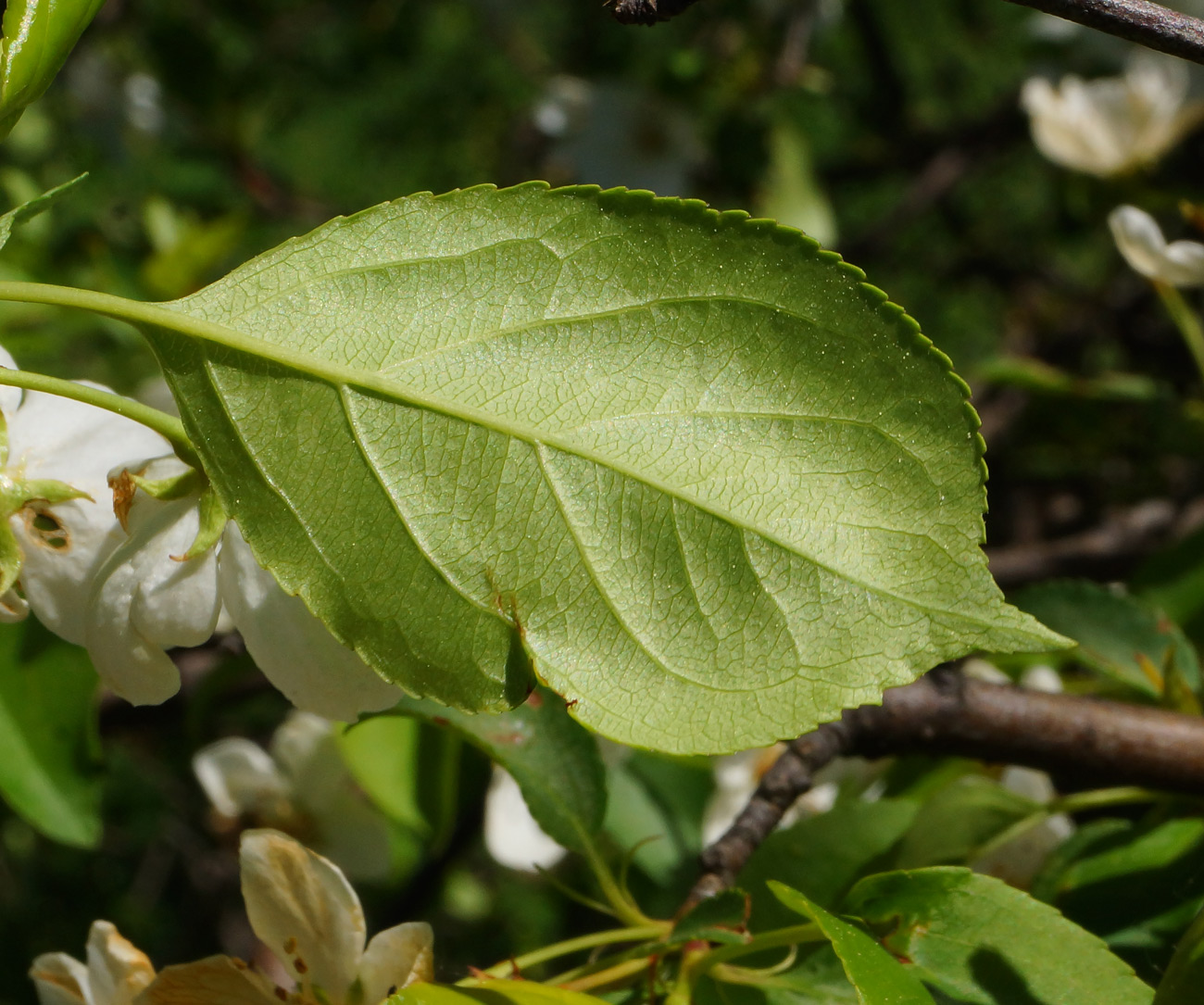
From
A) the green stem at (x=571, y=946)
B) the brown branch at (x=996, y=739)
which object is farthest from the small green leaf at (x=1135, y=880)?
the green stem at (x=571, y=946)

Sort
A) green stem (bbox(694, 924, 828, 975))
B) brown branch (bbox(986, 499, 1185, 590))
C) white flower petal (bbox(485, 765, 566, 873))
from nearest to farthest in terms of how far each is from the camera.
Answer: green stem (bbox(694, 924, 828, 975)), white flower petal (bbox(485, 765, 566, 873)), brown branch (bbox(986, 499, 1185, 590))

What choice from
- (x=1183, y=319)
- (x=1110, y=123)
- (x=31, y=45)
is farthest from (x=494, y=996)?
(x=1110, y=123)

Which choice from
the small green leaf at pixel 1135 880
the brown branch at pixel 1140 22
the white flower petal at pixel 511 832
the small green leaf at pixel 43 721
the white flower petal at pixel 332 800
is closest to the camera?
the brown branch at pixel 1140 22

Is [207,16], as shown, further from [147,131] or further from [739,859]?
[739,859]

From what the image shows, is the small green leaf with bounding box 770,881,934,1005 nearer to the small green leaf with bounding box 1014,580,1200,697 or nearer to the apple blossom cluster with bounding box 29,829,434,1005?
the apple blossom cluster with bounding box 29,829,434,1005

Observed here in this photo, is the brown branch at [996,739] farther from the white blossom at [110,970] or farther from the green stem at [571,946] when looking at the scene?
the white blossom at [110,970]

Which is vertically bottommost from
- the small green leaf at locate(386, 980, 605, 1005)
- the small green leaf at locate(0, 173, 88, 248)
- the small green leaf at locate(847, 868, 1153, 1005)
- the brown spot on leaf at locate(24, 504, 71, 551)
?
the small green leaf at locate(847, 868, 1153, 1005)

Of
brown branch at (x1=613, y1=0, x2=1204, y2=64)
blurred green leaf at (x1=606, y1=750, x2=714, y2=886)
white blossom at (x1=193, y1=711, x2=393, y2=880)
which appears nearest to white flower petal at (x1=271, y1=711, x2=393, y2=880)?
white blossom at (x1=193, y1=711, x2=393, y2=880)
